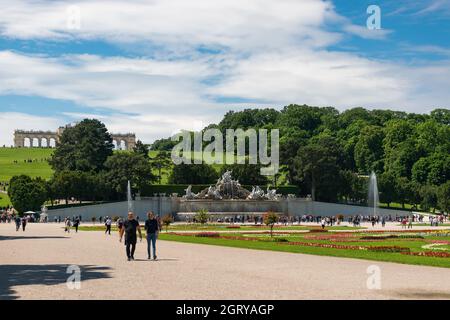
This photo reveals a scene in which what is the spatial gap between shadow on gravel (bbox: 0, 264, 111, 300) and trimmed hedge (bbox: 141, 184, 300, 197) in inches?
2992

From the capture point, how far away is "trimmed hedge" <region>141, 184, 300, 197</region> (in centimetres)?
9656

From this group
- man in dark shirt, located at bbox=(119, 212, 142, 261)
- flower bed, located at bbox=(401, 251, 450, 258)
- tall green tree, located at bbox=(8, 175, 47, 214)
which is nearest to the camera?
man in dark shirt, located at bbox=(119, 212, 142, 261)

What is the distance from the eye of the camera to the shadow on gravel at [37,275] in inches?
609

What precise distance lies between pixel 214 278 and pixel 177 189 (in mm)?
83659

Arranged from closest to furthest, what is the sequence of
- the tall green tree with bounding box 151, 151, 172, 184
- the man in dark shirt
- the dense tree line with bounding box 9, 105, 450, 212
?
the man in dark shirt < the dense tree line with bounding box 9, 105, 450, 212 < the tall green tree with bounding box 151, 151, 172, 184

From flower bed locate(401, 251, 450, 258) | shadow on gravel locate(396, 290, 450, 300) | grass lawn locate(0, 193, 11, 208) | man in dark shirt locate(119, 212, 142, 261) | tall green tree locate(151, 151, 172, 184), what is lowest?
flower bed locate(401, 251, 450, 258)

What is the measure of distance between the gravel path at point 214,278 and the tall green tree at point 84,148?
81.3 m

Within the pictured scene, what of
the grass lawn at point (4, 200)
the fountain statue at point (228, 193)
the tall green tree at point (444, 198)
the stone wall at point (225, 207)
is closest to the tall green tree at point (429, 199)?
the stone wall at point (225, 207)

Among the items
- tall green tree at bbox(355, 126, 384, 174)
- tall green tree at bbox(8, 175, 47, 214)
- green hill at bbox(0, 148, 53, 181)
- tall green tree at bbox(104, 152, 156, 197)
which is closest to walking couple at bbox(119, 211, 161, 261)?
tall green tree at bbox(8, 175, 47, 214)

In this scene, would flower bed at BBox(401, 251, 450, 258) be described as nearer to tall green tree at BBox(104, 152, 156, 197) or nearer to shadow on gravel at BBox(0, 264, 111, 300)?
shadow on gravel at BBox(0, 264, 111, 300)

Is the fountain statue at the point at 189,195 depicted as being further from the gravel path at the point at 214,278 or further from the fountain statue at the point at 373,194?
the gravel path at the point at 214,278

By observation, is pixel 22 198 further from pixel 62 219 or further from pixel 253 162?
pixel 253 162

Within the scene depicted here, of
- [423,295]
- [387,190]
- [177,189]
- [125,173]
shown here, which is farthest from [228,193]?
[423,295]
